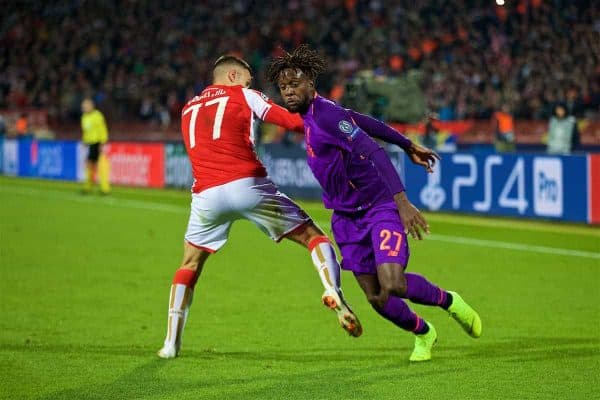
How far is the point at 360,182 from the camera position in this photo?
7.11 meters

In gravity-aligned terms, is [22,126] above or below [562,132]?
above

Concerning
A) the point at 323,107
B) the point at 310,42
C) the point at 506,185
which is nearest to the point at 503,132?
the point at 506,185

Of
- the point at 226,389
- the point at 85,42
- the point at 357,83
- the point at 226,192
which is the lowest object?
the point at 226,389

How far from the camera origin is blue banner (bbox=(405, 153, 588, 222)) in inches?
677

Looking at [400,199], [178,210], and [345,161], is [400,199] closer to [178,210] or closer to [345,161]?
[345,161]

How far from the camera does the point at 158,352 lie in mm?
8109

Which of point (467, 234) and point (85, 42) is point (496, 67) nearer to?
point (467, 234)

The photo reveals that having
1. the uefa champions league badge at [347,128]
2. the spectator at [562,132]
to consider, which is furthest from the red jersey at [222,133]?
the spectator at [562,132]

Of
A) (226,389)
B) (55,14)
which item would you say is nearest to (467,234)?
(226,389)

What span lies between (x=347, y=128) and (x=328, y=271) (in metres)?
1.07

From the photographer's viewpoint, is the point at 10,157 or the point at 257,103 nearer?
the point at 257,103

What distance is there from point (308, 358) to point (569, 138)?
1379 cm

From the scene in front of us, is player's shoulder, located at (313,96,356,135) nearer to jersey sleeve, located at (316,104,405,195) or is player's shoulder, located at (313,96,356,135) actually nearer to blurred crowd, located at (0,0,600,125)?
jersey sleeve, located at (316,104,405,195)

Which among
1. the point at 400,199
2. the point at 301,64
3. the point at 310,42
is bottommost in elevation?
the point at 400,199
